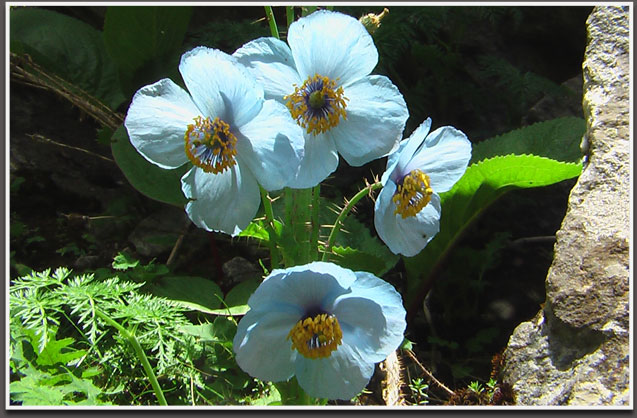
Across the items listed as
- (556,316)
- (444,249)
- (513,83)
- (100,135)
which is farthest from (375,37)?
(556,316)

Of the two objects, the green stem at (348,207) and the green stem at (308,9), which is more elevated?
the green stem at (308,9)

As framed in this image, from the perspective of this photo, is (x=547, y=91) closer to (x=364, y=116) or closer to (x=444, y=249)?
(x=444, y=249)

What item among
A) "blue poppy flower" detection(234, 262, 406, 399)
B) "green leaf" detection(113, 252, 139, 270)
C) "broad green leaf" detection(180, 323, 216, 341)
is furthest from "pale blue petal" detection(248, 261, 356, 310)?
"green leaf" detection(113, 252, 139, 270)

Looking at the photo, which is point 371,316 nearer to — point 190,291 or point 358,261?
point 358,261

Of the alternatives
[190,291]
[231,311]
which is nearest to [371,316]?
[231,311]

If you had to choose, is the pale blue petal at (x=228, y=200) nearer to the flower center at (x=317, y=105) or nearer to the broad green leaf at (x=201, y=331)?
the flower center at (x=317, y=105)

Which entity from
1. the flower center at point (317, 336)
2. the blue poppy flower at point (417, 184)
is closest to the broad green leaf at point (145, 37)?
the blue poppy flower at point (417, 184)
